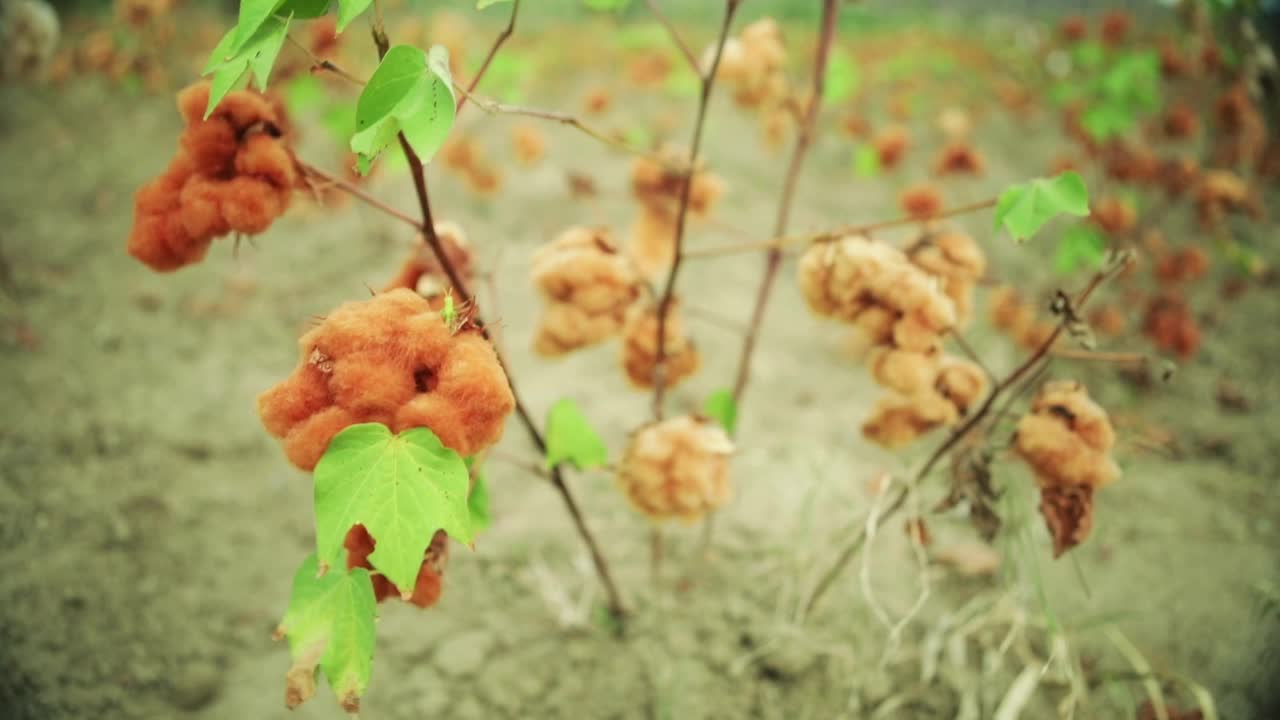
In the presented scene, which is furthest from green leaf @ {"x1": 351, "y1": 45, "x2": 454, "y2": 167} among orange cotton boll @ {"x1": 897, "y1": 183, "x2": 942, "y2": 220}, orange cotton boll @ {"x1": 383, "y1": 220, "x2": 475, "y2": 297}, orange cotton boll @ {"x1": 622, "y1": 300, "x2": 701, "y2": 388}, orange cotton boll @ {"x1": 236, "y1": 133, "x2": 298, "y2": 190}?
orange cotton boll @ {"x1": 897, "y1": 183, "x2": 942, "y2": 220}

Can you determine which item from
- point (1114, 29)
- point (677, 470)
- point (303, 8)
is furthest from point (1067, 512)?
point (1114, 29)

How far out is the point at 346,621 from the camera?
94cm

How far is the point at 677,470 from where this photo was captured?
1300 mm

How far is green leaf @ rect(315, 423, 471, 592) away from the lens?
0.80 metres

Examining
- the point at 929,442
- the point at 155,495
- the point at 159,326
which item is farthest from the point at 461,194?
the point at 929,442

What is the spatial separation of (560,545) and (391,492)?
1.43m

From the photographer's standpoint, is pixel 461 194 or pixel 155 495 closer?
pixel 155 495

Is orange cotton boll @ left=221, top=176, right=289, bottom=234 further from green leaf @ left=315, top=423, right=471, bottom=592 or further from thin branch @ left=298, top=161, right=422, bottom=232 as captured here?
green leaf @ left=315, top=423, right=471, bottom=592

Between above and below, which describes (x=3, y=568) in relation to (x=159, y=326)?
below

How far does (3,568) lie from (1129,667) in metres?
2.93

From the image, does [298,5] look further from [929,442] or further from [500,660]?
[929,442]

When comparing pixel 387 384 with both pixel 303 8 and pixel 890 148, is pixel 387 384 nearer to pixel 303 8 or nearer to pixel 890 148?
pixel 303 8

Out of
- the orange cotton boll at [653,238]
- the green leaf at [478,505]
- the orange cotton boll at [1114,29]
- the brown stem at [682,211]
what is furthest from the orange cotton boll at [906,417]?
the orange cotton boll at [1114,29]

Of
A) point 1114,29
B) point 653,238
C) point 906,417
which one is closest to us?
point 906,417
